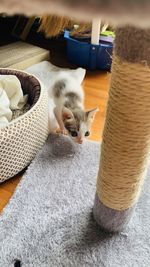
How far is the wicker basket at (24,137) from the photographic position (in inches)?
41.1

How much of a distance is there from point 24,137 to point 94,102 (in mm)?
686

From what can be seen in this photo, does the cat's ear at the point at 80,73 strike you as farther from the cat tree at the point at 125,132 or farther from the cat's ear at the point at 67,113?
the cat tree at the point at 125,132

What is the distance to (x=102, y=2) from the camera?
0.44ft

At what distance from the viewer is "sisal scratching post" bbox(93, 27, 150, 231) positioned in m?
0.63

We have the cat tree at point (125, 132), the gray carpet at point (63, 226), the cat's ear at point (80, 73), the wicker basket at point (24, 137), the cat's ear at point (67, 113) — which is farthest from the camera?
the cat's ear at point (80, 73)

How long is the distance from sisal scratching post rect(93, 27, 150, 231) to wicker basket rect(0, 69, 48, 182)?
366mm

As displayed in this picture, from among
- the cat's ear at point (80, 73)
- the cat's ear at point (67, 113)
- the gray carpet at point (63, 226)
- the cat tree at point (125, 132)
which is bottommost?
the gray carpet at point (63, 226)

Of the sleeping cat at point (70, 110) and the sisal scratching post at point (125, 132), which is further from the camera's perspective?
the sleeping cat at point (70, 110)

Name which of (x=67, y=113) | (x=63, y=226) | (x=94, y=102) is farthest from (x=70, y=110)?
(x=63, y=226)

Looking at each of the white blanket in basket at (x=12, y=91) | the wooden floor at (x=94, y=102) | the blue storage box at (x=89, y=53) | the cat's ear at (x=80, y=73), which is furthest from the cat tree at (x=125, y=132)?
the blue storage box at (x=89, y=53)

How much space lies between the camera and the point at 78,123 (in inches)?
50.4

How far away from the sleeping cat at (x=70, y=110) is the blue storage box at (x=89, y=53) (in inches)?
16.7

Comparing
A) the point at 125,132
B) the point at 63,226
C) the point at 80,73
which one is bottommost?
the point at 63,226

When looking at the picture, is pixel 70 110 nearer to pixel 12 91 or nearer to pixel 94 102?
pixel 12 91
